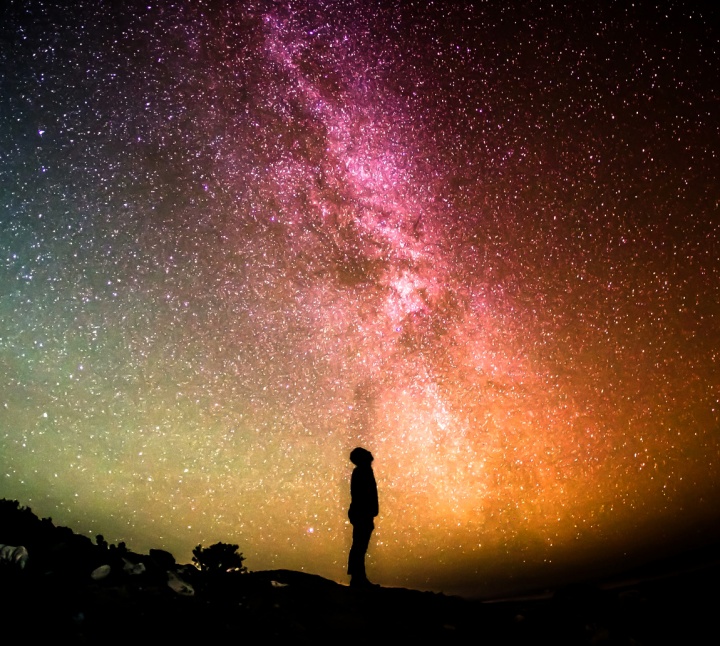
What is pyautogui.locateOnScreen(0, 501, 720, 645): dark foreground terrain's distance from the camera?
312 centimetres

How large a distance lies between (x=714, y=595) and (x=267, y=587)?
3.54 metres

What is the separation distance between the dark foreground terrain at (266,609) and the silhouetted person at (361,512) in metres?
0.56

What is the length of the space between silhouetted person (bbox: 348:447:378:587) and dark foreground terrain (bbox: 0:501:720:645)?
0.56 meters

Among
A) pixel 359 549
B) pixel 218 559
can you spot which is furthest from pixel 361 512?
pixel 218 559

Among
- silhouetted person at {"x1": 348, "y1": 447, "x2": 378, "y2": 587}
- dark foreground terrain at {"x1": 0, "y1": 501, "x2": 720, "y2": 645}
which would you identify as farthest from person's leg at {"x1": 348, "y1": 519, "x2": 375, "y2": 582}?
dark foreground terrain at {"x1": 0, "y1": 501, "x2": 720, "y2": 645}

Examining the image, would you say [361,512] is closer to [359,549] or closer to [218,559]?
[359,549]

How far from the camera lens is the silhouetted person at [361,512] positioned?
5.27 metres

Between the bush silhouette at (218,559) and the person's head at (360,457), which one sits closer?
the bush silhouette at (218,559)

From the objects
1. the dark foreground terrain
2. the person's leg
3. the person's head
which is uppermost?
the person's head

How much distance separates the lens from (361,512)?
5316mm

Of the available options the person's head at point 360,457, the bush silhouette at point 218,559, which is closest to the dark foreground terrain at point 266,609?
the bush silhouette at point 218,559

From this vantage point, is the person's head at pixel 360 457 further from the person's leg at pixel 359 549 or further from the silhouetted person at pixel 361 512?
the person's leg at pixel 359 549

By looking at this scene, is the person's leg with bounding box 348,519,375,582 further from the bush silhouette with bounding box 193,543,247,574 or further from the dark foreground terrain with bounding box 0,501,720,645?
the bush silhouette with bounding box 193,543,247,574

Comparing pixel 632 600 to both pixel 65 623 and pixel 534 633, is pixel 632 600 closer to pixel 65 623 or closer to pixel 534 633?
pixel 534 633
